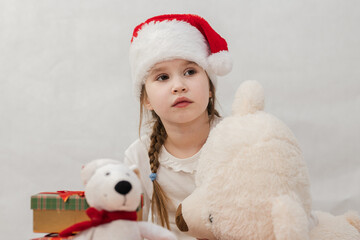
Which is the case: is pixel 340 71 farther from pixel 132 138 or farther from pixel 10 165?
pixel 10 165

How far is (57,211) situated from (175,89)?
44 cm

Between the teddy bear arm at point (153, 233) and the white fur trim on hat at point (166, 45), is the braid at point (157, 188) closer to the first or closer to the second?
the white fur trim on hat at point (166, 45)

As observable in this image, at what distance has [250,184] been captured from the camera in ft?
3.13

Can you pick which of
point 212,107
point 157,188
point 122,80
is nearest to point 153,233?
point 157,188

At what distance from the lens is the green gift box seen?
105cm

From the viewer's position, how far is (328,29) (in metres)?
1.83

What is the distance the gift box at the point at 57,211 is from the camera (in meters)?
1.05

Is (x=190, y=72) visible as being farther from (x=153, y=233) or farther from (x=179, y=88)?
(x=153, y=233)

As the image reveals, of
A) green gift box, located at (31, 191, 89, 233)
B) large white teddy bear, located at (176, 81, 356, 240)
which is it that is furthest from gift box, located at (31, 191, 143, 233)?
large white teddy bear, located at (176, 81, 356, 240)

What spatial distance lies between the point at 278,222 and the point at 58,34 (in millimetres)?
1358

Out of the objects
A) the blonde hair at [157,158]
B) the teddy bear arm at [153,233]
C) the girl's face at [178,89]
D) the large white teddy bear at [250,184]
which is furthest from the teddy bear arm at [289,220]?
the blonde hair at [157,158]

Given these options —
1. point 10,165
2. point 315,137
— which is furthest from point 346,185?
point 10,165

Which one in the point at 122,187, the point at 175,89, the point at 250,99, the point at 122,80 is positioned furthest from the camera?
the point at 122,80

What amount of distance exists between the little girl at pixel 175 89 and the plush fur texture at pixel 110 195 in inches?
16.9
